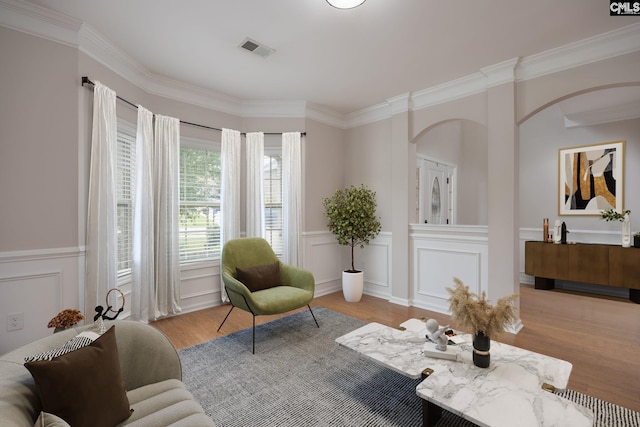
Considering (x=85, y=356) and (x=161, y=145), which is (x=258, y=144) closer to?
(x=161, y=145)

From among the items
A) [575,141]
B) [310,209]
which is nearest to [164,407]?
[310,209]

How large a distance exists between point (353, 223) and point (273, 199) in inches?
49.4

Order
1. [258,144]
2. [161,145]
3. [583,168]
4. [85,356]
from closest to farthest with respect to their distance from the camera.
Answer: [85,356] < [161,145] < [258,144] < [583,168]

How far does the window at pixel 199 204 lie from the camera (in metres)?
3.96

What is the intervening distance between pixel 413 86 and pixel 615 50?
6.25 feet

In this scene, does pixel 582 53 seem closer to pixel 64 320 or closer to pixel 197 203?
pixel 197 203

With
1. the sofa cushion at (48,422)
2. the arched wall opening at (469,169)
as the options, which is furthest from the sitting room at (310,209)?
the arched wall opening at (469,169)

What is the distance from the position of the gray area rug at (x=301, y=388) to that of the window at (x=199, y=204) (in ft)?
4.60

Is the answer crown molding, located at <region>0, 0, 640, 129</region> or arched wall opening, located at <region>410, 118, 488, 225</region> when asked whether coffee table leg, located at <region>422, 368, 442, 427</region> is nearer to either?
crown molding, located at <region>0, 0, 640, 129</region>

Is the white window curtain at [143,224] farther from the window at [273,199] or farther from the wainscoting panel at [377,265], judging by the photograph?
the wainscoting panel at [377,265]

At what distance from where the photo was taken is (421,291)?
4180mm

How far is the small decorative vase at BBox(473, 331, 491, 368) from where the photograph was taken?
1.81 meters

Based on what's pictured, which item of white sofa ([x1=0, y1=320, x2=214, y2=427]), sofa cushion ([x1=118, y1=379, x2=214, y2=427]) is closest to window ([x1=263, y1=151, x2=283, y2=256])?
white sofa ([x1=0, y1=320, x2=214, y2=427])

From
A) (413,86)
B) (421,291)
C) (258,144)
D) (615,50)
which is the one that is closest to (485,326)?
(421,291)
